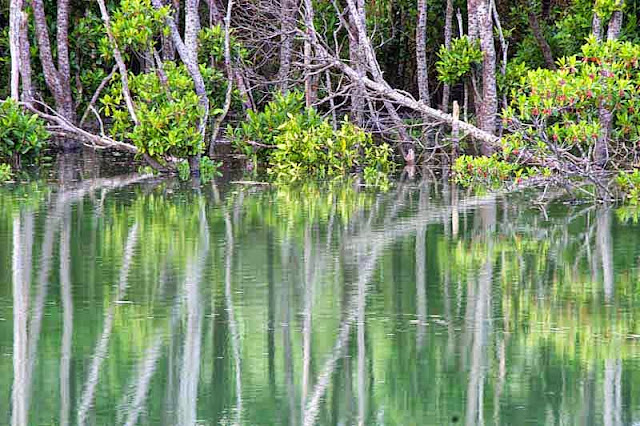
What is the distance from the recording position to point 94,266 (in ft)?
33.6

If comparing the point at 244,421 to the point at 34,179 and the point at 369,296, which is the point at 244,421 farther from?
the point at 34,179

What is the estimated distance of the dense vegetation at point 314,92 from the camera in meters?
13.3

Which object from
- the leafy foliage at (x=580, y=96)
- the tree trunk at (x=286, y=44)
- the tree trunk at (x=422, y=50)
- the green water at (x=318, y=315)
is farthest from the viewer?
the tree trunk at (x=422, y=50)

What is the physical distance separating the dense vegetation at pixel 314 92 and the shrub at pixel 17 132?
27 millimetres

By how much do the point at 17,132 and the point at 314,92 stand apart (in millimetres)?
5209

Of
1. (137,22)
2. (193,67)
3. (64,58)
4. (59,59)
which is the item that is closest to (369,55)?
(193,67)

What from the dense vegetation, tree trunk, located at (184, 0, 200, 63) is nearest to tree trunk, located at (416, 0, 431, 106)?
the dense vegetation

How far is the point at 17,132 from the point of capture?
1786cm

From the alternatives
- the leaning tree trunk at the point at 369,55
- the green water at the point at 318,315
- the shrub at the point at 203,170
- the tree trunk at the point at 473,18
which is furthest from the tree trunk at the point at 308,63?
the green water at the point at 318,315

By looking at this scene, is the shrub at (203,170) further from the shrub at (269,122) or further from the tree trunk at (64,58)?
the tree trunk at (64,58)

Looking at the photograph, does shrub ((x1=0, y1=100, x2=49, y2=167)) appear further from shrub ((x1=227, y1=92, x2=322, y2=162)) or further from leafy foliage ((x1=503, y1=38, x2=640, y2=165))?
leafy foliage ((x1=503, y1=38, x2=640, y2=165))

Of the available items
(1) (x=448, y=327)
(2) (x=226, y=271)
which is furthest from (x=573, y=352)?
(2) (x=226, y=271)

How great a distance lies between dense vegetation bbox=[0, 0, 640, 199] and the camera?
43.5ft

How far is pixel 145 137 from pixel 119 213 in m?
3.69
